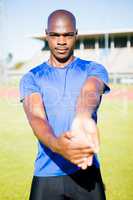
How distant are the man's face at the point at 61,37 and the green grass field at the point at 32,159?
354cm

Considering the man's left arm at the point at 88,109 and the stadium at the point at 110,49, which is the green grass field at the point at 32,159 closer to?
the man's left arm at the point at 88,109

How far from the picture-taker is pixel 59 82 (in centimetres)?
285

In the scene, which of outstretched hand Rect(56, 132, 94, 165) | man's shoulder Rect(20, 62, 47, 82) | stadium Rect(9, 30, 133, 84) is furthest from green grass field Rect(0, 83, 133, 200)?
stadium Rect(9, 30, 133, 84)

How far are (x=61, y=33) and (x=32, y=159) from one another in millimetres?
6025

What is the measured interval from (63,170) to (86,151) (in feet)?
2.90

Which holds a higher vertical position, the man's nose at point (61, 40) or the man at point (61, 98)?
the man's nose at point (61, 40)

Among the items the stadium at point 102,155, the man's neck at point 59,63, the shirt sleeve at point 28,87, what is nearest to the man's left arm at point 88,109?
the man's neck at point 59,63

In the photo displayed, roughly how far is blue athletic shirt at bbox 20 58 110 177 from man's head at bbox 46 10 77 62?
10 centimetres

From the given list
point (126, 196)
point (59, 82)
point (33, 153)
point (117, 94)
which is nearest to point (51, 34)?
point (59, 82)

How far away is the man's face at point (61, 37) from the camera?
8.95ft

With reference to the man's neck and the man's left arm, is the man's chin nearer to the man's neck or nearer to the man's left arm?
the man's neck

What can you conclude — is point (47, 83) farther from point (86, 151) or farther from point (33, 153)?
point (33, 153)

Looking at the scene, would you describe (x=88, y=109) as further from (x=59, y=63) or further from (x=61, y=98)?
(x=59, y=63)

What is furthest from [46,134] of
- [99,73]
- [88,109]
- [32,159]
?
[32,159]
